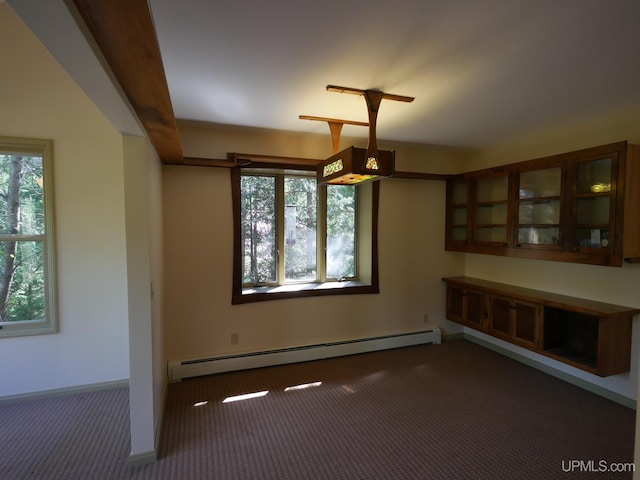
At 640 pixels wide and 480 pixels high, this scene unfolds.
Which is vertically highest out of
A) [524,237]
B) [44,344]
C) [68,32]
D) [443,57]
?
[443,57]

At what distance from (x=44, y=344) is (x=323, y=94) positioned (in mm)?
3227

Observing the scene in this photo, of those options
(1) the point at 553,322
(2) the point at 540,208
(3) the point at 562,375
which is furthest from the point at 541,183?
(3) the point at 562,375

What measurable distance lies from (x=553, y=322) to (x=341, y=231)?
7.83ft

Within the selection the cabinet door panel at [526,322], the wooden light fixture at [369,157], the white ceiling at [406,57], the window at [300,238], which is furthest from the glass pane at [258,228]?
the cabinet door panel at [526,322]

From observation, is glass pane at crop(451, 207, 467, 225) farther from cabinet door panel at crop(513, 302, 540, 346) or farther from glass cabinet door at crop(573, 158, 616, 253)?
glass cabinet door at crop(573, 158, 616, 253)

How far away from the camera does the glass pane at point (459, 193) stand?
13.6 feet

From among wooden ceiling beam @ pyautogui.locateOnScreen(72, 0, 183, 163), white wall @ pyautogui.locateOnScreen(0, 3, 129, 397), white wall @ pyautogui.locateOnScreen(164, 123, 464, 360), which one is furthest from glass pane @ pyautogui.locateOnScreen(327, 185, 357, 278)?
wooden ceiling beam @ pyautogui.locateOnScreen(72, 0, 183, 163)

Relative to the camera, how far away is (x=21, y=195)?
9.40ft

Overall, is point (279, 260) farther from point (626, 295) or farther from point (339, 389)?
point (626, 295)

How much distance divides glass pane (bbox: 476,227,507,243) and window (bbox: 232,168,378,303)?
4.10ft

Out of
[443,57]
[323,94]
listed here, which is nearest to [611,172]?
[443,57]

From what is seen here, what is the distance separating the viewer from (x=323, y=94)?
2.44 m

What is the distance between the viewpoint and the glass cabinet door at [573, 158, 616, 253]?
264cm

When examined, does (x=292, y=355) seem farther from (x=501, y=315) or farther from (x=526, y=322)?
(x=526, y=322)
